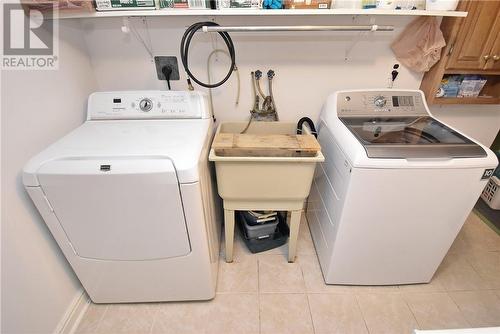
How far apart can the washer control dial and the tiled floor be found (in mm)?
1133

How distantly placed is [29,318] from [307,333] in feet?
4.39

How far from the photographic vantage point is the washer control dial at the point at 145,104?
1421mm

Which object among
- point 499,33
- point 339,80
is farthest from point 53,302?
point 499,33

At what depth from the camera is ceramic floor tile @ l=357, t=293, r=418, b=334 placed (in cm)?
133

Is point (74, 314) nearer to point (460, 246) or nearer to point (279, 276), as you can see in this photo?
point (279, 276)

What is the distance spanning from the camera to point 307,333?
51.8 inches

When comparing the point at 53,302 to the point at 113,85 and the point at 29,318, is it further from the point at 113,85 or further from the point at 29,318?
the point at 113,85

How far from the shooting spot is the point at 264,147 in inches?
46.8

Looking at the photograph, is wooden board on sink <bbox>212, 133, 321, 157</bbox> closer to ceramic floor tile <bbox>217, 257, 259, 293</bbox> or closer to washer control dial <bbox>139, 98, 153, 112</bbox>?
washer control dial <bbox>139, 98, 153, 112</bbox>

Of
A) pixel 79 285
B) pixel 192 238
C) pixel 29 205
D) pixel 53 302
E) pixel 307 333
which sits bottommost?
pixel 307 333

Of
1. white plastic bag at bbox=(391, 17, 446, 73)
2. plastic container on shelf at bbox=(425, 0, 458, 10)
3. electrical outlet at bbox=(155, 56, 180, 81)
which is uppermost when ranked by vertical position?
plastic container on shelf at bbox=(425, 0, 458, 10)

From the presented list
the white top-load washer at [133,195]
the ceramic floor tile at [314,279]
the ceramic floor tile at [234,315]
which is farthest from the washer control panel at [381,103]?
the ceramic floor tile at [234,315]

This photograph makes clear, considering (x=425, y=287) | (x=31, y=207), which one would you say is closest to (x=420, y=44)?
(x=425, y=287)

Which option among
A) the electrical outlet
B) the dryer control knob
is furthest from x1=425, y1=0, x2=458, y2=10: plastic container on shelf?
the electrical outlet
